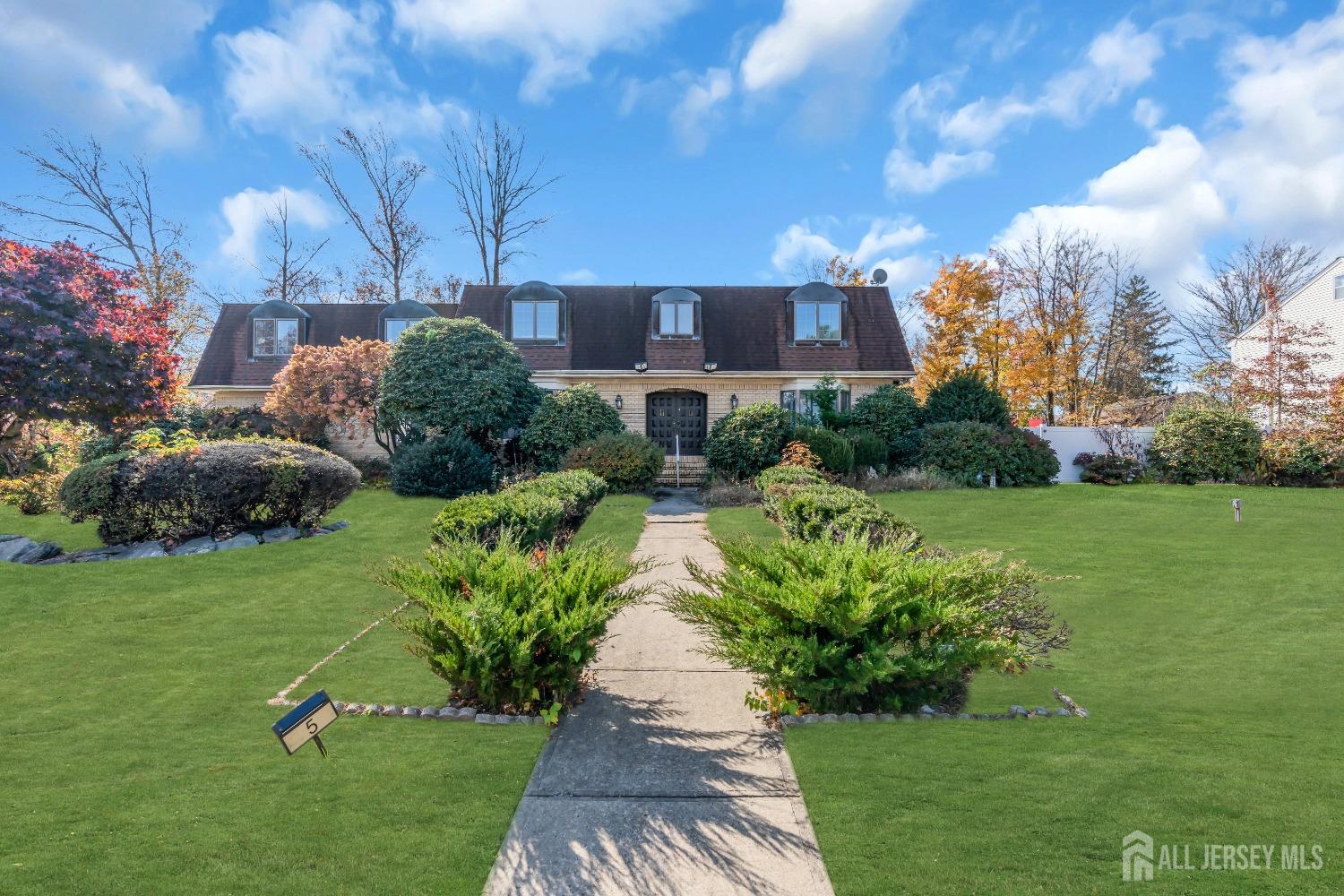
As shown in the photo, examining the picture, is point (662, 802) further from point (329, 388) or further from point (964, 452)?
point (329, 388)

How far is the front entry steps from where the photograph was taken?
2039 cm

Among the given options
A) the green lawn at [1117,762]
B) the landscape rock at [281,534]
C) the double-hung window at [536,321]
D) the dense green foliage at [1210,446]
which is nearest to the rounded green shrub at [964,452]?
the dense green foliage at [1210,446]

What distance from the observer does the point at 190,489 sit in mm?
10258

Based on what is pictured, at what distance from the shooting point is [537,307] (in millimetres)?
23094

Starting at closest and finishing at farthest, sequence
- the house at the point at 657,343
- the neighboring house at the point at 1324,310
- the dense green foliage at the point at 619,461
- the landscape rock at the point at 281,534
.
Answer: the landscape rock at the point at 281,534 → the dense green foliage at the point at 619,461 → the house at the point at 657,343 → the neighboring house at the point at 1324,310

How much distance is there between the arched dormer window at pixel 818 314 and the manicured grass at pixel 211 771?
61.0ft

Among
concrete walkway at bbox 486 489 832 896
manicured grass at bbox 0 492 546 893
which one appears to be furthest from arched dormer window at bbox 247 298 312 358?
concrete walkway at bbox 486 489 832 896

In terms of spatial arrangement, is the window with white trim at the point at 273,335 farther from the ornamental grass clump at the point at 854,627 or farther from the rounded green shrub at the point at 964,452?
the ornamental grass clump at the point at 854,627

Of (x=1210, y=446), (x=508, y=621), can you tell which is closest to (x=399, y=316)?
(x=508, y=621)

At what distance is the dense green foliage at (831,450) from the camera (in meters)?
17.1

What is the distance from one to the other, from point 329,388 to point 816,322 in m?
14.9

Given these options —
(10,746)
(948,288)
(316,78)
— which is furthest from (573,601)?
(948,288)

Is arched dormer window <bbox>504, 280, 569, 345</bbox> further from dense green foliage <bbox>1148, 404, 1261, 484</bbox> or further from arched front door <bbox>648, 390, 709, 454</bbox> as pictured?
dense green foliage <bbox>1148, 404, 1261, 484</bbox>

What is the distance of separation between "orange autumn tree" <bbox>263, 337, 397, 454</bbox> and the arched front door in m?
8.10
